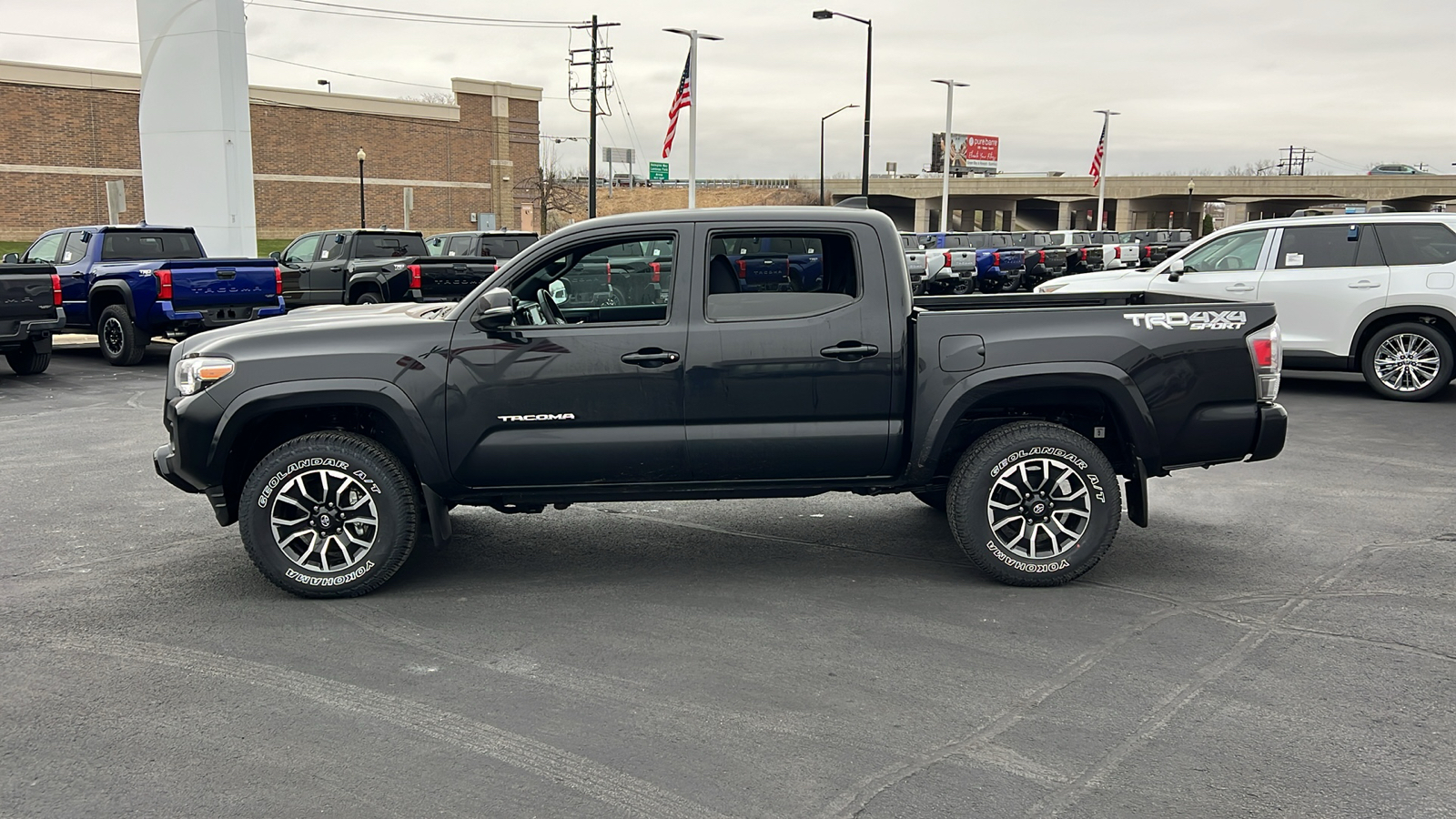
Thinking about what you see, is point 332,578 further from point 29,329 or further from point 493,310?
point 29,329

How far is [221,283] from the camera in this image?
Result: 1528 centimetres

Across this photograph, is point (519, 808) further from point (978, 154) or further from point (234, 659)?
point (978, 154)

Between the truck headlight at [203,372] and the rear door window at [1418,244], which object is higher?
the rear door window at [1418,244]

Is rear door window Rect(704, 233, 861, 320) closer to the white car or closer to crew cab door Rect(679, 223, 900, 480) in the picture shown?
crew cab door Rect(679, 223, 900, 480)

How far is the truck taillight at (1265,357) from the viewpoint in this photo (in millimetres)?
5836

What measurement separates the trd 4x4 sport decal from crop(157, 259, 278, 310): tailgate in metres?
12.9

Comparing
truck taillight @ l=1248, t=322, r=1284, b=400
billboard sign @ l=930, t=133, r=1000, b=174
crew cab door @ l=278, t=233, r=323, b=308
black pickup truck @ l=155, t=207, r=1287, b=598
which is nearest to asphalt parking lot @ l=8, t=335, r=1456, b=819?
black pickup truck @ l=155, t=207, r=1287, b=598

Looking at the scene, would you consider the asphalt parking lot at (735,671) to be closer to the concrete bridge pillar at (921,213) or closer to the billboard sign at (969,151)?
the concrete bridge pillar at (921,213)

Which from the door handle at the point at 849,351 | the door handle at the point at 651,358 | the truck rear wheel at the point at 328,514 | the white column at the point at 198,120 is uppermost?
the white column at the point at 198,120

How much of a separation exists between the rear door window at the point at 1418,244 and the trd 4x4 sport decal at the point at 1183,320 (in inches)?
302

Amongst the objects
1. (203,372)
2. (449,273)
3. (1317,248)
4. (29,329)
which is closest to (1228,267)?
(1317,248)

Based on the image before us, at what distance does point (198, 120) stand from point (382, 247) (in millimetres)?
4792

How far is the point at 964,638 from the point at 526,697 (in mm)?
1943

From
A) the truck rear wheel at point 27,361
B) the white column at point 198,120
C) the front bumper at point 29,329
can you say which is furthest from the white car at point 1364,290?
the white column at point 198,120
